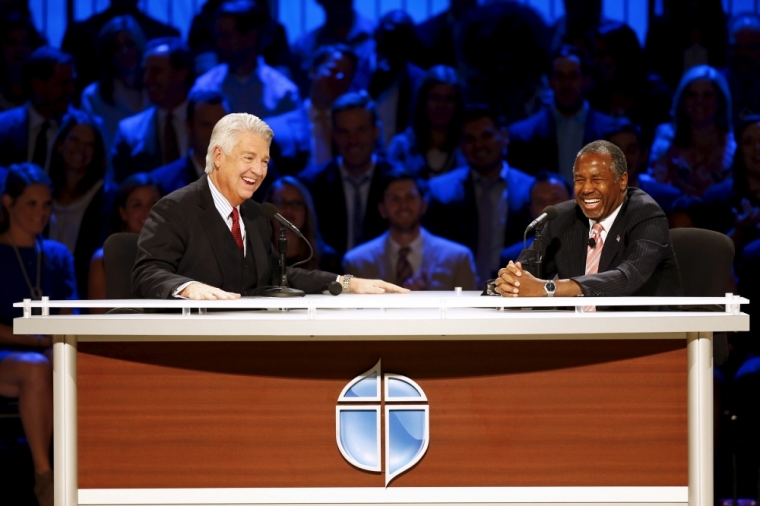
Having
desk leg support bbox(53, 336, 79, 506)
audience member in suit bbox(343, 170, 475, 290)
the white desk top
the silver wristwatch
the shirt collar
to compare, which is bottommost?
desk leg support bbox(53, 336, 79, 506)

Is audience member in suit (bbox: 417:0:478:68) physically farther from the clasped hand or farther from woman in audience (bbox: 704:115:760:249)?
the clasped hand

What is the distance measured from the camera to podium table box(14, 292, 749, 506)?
81.4 inches

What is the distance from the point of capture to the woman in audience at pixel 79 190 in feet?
15.9

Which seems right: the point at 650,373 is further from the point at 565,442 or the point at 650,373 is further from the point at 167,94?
the point at 167,94

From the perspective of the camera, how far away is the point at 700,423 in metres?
2.04

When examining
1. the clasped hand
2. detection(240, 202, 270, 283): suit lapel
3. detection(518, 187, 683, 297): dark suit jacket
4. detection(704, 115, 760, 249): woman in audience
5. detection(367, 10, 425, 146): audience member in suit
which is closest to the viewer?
the clasped hand

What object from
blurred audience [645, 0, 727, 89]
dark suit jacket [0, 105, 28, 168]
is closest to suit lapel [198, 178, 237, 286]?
dark suit jacket [0, 105, 28, 168]

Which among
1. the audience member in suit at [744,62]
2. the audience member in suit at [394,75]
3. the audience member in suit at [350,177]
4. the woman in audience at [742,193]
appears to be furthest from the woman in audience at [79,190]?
the audience member in suit at [744,62]

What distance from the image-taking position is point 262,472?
6.80ft

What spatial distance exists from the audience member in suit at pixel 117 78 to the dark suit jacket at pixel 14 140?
0.37m

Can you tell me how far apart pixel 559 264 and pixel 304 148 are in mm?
2373

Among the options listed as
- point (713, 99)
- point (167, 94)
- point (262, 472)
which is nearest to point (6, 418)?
point (167, 94)

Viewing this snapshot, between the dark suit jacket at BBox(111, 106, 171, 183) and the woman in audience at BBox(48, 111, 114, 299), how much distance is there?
12 centimetres

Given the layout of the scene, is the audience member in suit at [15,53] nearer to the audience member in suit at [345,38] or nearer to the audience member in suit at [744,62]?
the audience member in suit at [345,38]
